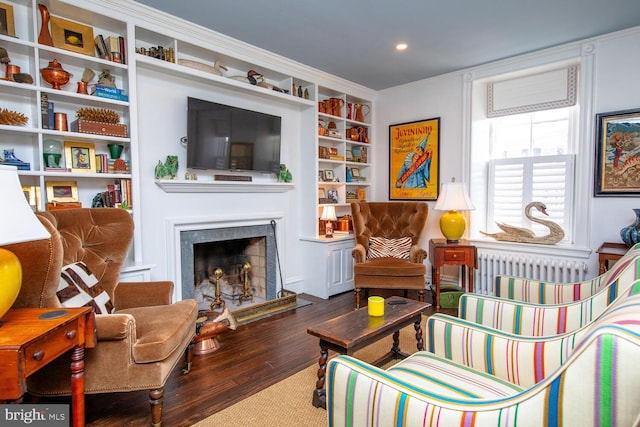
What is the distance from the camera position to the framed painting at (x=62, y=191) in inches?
94.6

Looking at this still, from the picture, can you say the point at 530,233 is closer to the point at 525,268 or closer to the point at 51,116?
the point at 525,268

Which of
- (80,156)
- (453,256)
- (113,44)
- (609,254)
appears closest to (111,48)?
A: (113,44)

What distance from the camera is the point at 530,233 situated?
357cm

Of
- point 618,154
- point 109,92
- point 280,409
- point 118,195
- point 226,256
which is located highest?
point 109,92

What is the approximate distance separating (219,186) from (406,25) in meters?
2.19

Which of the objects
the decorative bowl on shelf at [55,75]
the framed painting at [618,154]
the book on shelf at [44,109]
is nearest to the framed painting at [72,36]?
the decorative bowl on shelf at [55,75]

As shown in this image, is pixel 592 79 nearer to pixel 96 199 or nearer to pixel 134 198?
pixel 134 198

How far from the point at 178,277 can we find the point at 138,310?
3.35ft

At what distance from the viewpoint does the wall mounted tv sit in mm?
3049

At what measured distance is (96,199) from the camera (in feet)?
8.56

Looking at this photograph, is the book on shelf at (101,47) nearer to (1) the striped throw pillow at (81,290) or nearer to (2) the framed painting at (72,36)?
(2) the framed painting at (72,36)

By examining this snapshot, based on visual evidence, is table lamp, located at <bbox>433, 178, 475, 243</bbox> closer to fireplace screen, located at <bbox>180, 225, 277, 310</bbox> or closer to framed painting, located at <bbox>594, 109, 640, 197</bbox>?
framed painting, located at <bbox>594, 109, 640, 197</bbox>

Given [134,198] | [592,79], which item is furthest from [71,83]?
[592,79]

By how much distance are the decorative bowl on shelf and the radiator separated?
13.3 feet
